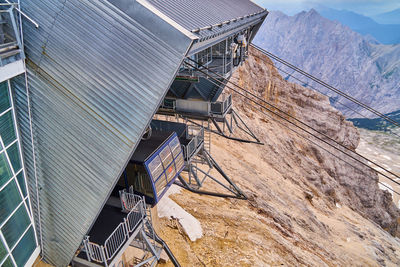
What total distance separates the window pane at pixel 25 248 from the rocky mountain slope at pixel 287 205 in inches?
230

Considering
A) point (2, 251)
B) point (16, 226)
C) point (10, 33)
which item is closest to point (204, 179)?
point (16, 226)

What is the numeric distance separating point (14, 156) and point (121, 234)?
4285mm

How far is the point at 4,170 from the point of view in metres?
7.55

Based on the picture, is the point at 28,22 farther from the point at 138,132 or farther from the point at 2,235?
the point at 2,235

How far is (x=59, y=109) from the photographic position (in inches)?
332

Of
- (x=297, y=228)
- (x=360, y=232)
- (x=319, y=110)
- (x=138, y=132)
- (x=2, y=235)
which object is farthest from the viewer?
(x=319, y=110)

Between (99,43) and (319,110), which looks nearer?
(99,43)

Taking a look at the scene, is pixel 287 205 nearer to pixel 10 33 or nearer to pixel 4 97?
pixel 4 97

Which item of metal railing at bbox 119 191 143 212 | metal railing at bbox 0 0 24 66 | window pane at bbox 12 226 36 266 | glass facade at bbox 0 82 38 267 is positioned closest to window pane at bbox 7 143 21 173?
glass facade at bbox 0 82 38 267

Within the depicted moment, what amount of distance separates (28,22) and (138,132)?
5090 millimetres

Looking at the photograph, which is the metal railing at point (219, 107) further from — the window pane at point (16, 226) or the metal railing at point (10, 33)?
the window pane at point (16, 226)

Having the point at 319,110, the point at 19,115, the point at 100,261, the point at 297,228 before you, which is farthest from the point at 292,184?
the point at 19,115

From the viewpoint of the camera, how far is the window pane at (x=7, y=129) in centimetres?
759

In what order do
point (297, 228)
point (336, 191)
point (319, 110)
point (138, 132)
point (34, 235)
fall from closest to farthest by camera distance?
point (138, 132) → point (34, 235) → point (297, 228) → point (336, 191) → point (319, 110)
